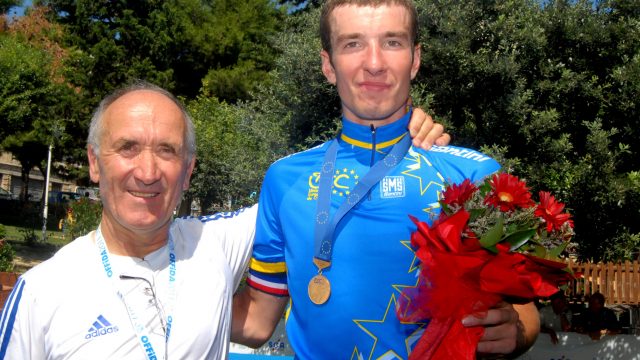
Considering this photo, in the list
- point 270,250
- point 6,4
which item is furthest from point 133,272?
point 6,4

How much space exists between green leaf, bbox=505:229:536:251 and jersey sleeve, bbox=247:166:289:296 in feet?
3.64

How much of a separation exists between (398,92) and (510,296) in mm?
1057

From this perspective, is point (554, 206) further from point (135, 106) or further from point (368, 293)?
point (135, 106)

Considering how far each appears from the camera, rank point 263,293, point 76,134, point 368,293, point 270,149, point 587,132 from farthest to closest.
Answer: point 76,134 → point 270,149 → point 587,132 → point 263,293 → point 368,293

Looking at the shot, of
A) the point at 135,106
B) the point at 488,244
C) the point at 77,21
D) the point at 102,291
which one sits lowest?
the point at 102,291

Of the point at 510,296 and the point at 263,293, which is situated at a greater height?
the point at 510,296

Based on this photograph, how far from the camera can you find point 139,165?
2539 mm

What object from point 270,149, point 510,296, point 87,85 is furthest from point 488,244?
point 87,85

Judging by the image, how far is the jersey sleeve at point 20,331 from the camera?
2.32 metres

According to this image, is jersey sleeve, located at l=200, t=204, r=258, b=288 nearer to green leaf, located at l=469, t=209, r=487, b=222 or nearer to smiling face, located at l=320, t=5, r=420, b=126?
smiling face, located at l=320, t=5, r=420, b=126

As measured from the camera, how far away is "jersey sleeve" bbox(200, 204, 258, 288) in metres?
2.91

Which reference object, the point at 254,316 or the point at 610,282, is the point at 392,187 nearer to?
the point at 254,316

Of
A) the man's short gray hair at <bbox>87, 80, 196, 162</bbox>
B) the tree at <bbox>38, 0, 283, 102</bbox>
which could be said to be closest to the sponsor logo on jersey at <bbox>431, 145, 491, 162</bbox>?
the man's short gray hair at <bbox>87, 80, 196, 162</bbox>

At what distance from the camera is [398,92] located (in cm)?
281
